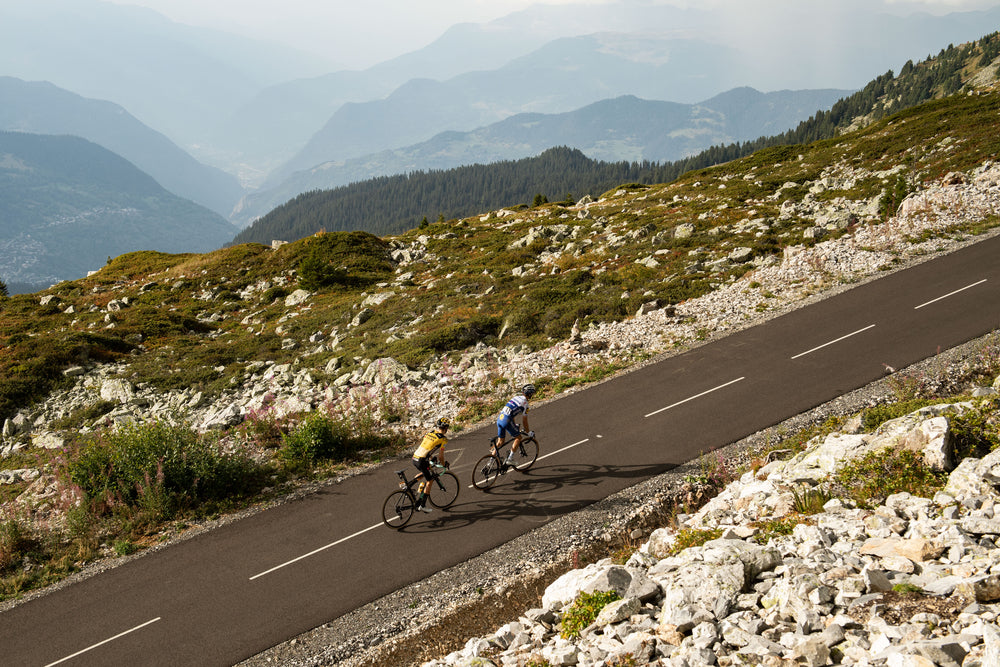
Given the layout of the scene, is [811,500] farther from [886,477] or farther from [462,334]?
[462,334]

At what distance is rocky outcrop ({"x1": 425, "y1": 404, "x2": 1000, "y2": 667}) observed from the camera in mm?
5371

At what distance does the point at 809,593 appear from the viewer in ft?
21.0

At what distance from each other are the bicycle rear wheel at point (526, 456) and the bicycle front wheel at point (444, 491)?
179 cm

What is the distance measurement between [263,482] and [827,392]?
17.8 m

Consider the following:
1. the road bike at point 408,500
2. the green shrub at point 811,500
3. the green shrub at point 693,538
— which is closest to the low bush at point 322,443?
the road bike at point 408,500

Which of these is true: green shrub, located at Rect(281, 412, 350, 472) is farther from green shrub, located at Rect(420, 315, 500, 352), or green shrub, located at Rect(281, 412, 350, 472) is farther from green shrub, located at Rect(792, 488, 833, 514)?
green shrub, located at Rect(792, 488, 833, 514)

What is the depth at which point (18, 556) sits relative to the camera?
13.2 metres

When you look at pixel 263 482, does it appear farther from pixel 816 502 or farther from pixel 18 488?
pixel 816 502

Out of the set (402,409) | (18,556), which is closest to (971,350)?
(402,409)

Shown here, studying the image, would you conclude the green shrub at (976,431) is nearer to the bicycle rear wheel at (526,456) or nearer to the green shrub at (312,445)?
the bicycle rear wheel at (526,456)

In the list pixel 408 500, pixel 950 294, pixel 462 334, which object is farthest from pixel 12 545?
pixel 950 294

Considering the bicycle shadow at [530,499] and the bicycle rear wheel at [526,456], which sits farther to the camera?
the bicycle rear wheel at [526,456]

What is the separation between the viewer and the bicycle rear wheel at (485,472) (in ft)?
46.9

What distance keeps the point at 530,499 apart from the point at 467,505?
168 centimetres
